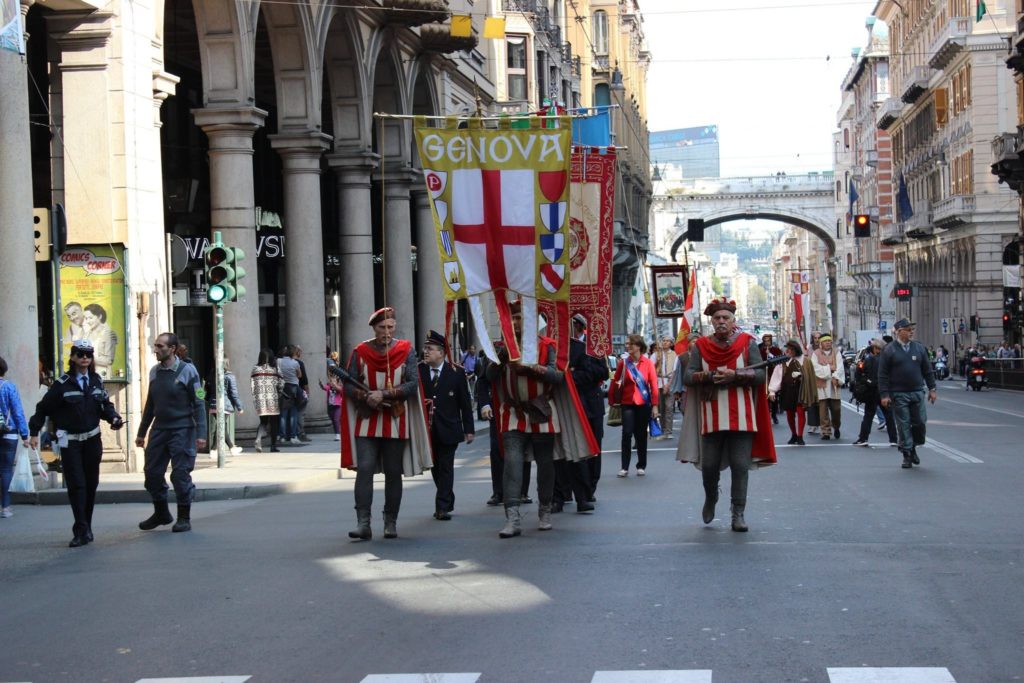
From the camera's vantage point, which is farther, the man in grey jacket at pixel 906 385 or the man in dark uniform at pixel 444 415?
the man in grey jacket at pixel 906 385

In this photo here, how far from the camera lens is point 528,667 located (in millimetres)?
7012

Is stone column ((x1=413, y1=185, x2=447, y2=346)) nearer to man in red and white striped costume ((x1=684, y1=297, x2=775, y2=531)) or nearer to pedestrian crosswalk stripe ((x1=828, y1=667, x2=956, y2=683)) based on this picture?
man in red and white striped costume ((x1=684, y1=297, x2=775, y2=531))

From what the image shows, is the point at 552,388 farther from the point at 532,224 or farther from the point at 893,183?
the point at 893,183

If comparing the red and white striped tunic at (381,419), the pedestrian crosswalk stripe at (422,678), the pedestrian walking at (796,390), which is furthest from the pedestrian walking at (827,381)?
the pedestrian crosswalk stripe at (422,678)

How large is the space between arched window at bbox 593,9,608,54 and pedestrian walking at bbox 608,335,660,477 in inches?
2033

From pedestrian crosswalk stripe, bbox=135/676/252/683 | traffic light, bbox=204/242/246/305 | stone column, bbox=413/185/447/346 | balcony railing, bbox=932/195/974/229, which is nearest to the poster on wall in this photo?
traffic light, bbox=204/242/246/305

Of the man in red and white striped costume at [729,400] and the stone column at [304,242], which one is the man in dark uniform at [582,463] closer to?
the man in red and white striped costume at [729,400]

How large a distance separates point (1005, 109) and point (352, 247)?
41.3 metres

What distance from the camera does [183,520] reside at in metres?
13.2

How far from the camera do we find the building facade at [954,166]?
6319 centimetres

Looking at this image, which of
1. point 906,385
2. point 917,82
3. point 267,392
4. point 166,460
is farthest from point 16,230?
point 917,82

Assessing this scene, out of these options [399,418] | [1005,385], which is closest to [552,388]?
[399,418]

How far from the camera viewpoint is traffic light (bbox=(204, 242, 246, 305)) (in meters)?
19.7

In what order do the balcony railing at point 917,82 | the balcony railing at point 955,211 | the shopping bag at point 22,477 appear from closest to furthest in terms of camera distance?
1. the shopping bag at point 22,477
2. the balcony railing at point 955,211
3. the balcony railing at point 917,82
